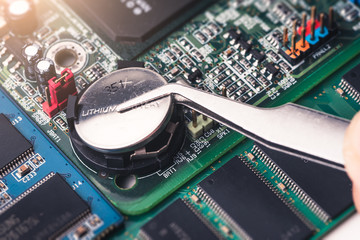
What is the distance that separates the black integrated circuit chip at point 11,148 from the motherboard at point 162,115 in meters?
0.01

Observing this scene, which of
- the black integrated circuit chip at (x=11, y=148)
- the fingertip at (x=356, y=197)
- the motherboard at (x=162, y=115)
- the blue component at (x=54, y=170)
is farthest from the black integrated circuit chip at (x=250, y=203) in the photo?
the black integrated circuit chip at (x=11, y=148)

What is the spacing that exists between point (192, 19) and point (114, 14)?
845mm

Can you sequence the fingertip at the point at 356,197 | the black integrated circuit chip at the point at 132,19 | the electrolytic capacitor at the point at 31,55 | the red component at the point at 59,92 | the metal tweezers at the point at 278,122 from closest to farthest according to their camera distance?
the metal tweezers at the point at 278,122, the fingertip at the point at 356,197, the red component at the point at 59,92, the electrolytic capacitor at the point at 31,55, the black integrated circuit chip at the point at 132,19

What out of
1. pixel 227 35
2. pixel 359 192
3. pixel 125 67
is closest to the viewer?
pixel 359 192

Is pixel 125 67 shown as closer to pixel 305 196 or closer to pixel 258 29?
pixel 258 29

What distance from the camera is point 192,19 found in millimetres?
7484

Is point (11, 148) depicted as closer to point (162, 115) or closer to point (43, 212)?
point (43, 212)

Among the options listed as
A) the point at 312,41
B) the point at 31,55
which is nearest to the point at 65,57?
the point at 31,55

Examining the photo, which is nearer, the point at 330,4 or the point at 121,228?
the point at 121,228

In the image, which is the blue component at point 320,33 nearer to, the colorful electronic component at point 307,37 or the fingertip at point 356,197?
the colorful electronic component at point 307,37

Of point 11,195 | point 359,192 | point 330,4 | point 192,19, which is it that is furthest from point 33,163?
point 330,4

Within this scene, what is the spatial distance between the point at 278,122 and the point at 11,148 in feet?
8.23

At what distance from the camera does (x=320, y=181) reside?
20.7 feet

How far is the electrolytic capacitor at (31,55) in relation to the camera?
682 centimetres
